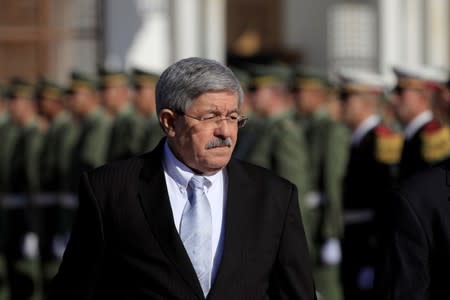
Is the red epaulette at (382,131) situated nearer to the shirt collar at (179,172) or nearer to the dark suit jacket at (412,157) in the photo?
the dark suit jacket at (412,157)

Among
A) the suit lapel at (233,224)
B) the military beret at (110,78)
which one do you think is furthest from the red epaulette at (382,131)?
the suit lapel at (233,224)

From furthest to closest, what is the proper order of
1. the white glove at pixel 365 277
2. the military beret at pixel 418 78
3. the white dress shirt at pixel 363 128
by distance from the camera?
the white dress shirt at pixel 363 128 → the white glove at pixel 365 277 → the military beret at pixel 418 78

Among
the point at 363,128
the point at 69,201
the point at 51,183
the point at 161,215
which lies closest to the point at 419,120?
the point at 363,128

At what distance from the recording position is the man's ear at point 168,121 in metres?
3.92

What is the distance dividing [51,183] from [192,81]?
6362 mm

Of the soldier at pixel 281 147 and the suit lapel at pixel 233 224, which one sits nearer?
the suit lapel at pixel 233 224

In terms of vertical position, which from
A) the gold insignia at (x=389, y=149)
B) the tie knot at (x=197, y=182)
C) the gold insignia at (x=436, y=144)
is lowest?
the gold insignia at (x=389, y=149)

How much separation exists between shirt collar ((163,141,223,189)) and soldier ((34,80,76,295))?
5839mm

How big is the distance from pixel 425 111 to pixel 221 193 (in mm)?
4092

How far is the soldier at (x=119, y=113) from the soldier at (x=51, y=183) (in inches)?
14.4

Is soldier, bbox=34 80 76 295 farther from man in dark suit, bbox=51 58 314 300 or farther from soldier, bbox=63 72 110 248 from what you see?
man in dark suit, bbox=51 58 314 300

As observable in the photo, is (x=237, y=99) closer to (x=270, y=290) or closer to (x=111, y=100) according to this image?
(x=270, y=290)

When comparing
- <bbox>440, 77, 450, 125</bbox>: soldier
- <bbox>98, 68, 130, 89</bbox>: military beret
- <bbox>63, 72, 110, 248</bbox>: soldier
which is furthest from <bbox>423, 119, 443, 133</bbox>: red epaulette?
<bbox>98, 68, 130, 89</bbox>: military beret

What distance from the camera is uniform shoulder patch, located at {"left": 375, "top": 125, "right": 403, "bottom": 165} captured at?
8453 mm
